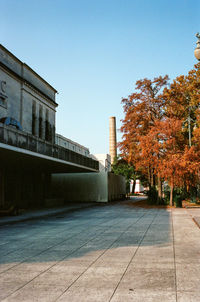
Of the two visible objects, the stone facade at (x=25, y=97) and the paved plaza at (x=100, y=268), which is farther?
the stone facade at (x=25, y=97)

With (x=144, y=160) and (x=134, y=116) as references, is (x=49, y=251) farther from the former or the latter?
(x=134, y=116)

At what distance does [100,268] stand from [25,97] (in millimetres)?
24645

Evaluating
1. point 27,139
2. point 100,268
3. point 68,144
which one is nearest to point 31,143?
point 27,139

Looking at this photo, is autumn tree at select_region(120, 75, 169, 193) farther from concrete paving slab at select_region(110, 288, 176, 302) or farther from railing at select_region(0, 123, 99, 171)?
concrete paving slab at select_region(110, 288, 176, 302)

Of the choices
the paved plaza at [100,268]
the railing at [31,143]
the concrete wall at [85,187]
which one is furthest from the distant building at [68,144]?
the paved plaza at [100,268]

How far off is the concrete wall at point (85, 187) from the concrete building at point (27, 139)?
229cm

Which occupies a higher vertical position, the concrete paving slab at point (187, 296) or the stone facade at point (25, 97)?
the stone facade at point (25, 97)

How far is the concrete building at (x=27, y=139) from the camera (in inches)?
813

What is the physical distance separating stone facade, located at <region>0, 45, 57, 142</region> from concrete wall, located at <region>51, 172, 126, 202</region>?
701 cm

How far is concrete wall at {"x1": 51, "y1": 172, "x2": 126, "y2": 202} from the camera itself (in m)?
37.4

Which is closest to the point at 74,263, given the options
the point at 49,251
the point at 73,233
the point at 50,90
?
the point at 49,251

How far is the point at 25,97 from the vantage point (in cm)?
2900

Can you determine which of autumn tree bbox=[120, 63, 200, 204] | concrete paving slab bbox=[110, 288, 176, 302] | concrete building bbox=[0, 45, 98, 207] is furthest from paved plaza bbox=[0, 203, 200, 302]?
autumn tree bbox=[120, 63, 200, 204]

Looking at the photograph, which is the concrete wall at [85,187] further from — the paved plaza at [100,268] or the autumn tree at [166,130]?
the paved plaza at [100,268]
